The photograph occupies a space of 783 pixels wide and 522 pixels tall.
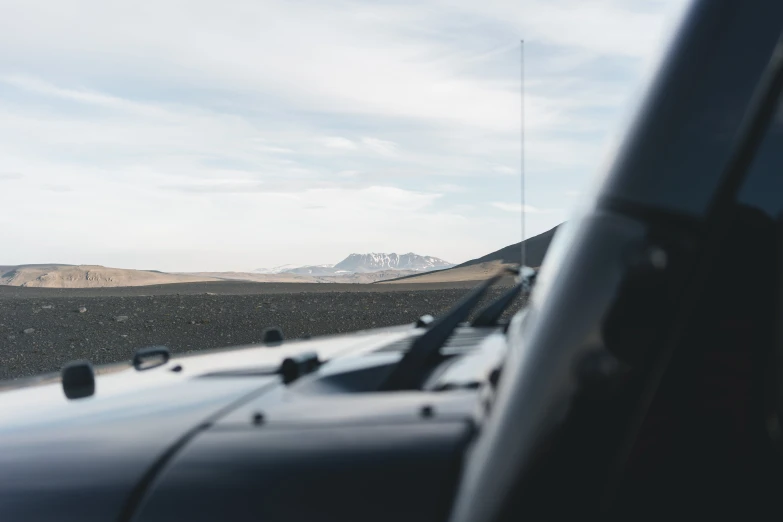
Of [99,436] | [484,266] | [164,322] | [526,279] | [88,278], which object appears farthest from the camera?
[88,278]

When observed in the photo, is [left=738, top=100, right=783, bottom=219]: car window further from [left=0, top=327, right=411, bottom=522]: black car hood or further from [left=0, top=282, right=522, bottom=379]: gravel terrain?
[left=0, top=282, right=522, bottom=379]: gravel terrain

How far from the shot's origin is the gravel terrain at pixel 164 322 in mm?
12188

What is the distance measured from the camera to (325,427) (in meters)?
1.20

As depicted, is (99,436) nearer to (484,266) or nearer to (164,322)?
(164,322)

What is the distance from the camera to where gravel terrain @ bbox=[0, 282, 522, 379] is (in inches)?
480

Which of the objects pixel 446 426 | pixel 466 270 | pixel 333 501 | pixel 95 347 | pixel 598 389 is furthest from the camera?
pixel 466 270

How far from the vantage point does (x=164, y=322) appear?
629 inches

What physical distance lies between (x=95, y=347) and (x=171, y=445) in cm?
1221

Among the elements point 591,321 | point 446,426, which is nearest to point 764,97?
point 591,321

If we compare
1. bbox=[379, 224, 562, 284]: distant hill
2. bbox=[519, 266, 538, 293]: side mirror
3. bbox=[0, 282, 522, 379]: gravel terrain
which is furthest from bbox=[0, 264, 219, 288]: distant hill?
bbox=[519, 266, 538, 293]: side mirror

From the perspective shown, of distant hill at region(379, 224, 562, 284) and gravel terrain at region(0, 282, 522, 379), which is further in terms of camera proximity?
distant hill at region(379, 224, 562, 284)

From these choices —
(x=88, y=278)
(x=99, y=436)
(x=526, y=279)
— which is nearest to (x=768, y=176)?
(x=99, y=436)

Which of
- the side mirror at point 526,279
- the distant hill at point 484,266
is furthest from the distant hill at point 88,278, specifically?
the side mirror at point 526,279

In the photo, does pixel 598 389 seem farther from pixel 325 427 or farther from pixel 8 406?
pixel 8 406
